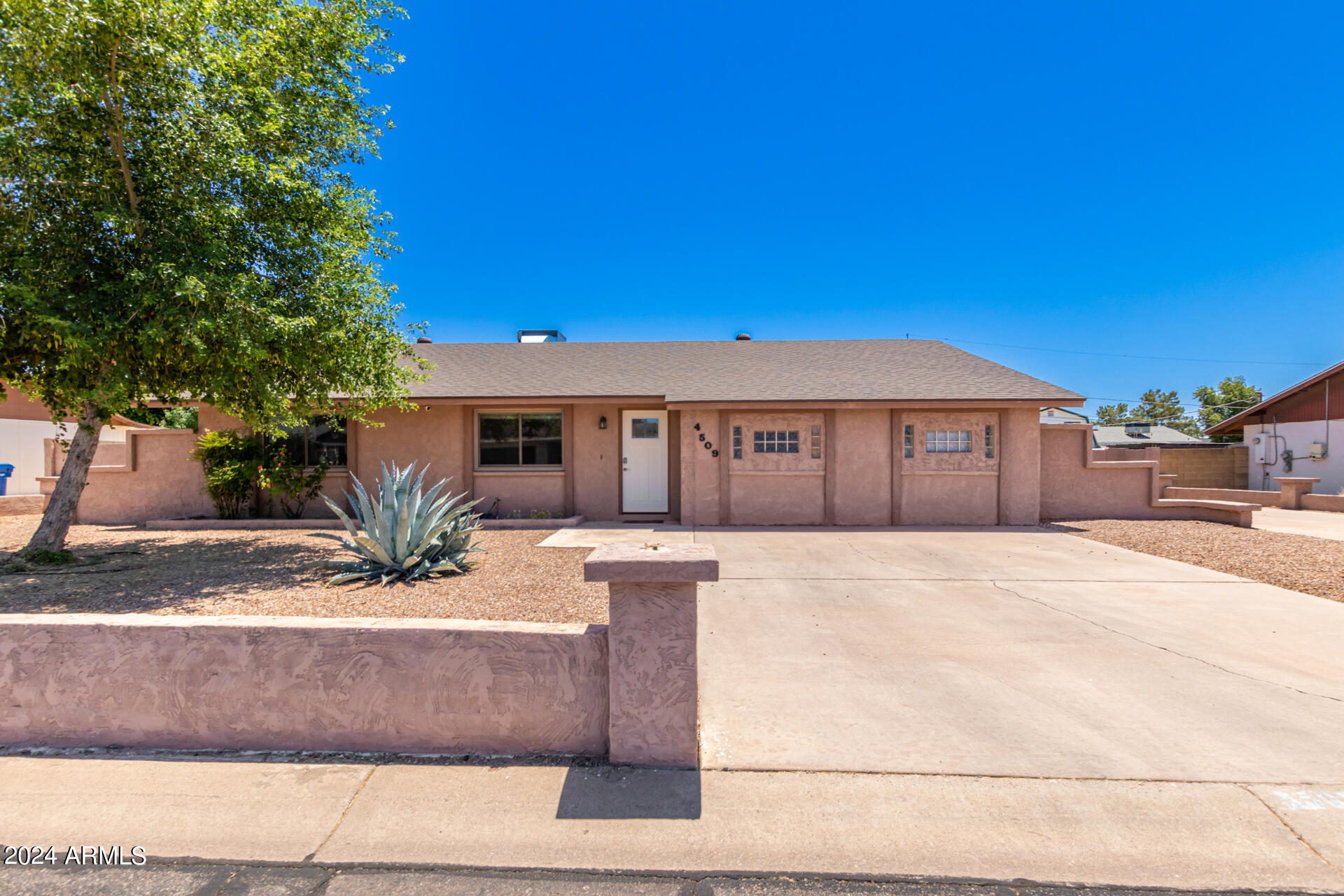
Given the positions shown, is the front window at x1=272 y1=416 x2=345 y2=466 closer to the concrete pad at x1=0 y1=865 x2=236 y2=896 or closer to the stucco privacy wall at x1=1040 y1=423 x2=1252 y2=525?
the concrete pad at x1=0 y1=865 x2=236 y2=896

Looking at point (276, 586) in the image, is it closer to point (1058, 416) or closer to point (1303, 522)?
point (1303, 522)

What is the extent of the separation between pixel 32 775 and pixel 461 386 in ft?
32.7

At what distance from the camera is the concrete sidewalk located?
244 centimetres

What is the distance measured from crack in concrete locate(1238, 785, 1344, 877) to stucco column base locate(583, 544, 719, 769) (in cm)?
257

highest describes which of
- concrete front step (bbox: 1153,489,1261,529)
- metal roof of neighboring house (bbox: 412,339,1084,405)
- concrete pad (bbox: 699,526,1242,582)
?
metal roof of neighboring house (bbox: 412,339,1084,405)

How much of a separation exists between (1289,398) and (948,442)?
19.3 metres

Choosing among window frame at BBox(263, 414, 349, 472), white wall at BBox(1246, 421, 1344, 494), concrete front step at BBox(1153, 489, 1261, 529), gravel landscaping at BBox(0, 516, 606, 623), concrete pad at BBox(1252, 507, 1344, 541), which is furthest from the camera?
white wall at BBox(1246, 421, 1344, 494)

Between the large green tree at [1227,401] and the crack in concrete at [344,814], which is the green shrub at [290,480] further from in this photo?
the large green tree at [1227,401]

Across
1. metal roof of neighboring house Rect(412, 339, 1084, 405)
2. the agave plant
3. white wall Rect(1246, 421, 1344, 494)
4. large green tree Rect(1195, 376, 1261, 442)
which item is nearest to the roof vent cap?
metal roof of neighboring house Rect(412, 339, 1084, 405)

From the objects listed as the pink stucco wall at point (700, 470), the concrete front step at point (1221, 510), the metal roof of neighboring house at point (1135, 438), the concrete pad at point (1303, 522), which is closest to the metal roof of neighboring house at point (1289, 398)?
the metal roof of neighboring house at point (1135, 438)

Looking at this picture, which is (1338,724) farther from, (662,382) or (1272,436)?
(1272,436)

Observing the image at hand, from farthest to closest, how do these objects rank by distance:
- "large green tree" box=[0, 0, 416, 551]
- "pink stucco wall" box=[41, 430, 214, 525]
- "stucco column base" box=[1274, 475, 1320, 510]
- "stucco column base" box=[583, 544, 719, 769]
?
"stucco column base" box=[1274, 475, 1320, 510] < "pink stucco wall" box=[41, 430, 214, 525] < "large green tree" box=[0, 0, 416, 551] < "stucco column base" box=[583, 544, 719, 769]

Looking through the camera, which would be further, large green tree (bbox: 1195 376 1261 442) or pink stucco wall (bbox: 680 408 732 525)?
large green tree (bbox: 1195 376 1261 442)

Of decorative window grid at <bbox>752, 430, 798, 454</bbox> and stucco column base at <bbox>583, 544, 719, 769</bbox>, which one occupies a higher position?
decorative window grid at <bbox>752, 430, 798, 454</bbox>
